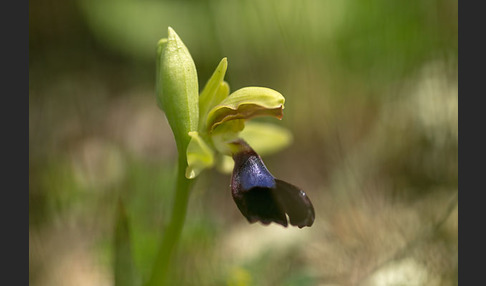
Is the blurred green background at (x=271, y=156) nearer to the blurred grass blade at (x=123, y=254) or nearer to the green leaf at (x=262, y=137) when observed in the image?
the blurred grass blade at (x=123, y=254)

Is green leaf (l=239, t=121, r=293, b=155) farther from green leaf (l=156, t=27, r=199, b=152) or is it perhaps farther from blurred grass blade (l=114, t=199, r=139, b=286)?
blurred grass blade (l=114, t=199, r=139, b=286)

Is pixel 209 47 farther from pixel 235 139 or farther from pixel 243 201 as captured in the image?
pixel 243 201

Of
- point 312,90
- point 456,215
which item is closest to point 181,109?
point 456,215

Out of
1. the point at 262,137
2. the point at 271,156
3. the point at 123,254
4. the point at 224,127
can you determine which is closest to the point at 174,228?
the point at 123,254

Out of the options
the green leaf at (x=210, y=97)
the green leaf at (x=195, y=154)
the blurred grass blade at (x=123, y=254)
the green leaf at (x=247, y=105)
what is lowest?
the blurred grass blade at (x=123, y=254)

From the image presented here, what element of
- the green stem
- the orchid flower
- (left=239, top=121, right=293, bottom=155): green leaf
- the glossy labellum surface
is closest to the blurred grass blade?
the green stem

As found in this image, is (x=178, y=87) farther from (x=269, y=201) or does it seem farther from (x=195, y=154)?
(x=269, y=201)

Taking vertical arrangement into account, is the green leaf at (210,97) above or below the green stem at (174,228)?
above

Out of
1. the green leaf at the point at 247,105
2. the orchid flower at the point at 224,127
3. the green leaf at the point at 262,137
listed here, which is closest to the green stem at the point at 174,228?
the orchid flower at the point at 224,127
